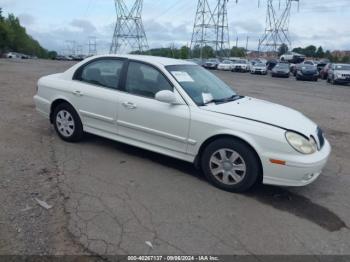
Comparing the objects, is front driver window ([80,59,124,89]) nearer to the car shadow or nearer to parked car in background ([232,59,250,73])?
the car shadow

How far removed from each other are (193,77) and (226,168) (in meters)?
1.54

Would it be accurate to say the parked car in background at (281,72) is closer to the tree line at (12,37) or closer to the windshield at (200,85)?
the windshield at (200,85)

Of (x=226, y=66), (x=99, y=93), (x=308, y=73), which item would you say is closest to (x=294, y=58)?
(x=226, y=66)

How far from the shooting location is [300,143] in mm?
4293

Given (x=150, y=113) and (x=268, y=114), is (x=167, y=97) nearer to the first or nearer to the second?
(x=150, y=113)

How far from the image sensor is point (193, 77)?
542 centimetres

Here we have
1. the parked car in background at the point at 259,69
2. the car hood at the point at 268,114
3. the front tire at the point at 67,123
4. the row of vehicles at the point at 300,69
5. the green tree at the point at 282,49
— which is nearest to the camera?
the car hood at the point at 268,114

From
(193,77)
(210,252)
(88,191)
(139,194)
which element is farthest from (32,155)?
(210,252)

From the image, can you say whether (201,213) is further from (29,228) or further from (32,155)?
(32,155)

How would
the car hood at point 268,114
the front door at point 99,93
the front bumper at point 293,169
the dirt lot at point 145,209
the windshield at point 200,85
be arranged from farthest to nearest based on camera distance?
the front door at point 99,93 < the windshield at point 200,85 < the car hood at point 268,114 < the front bumper at point 293,169 < the dirt lot at point 145,209

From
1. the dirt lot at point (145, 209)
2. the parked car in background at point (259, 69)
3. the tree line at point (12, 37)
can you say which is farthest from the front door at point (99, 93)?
the tree line at point (12, 37)

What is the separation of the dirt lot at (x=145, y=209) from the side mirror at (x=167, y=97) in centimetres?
98

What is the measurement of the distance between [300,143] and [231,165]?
83 centimetres

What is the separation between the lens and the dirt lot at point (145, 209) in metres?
3.36
